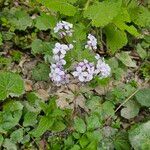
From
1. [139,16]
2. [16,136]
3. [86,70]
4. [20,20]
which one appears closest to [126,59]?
[139,16]

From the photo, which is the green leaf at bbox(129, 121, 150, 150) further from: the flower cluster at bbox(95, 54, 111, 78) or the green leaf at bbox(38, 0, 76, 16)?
the green leaf at bbox(38, 0, 76, 16)

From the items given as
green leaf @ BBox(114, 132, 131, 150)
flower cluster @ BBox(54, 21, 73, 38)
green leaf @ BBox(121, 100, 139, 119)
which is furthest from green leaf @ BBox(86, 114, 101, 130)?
flower cluster @ BBox(54, 21, 73, 38)

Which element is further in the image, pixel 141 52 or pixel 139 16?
pixel 141 52

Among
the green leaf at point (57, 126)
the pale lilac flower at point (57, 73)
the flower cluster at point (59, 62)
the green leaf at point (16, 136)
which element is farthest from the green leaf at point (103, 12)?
the green leaf at point (16, 136)

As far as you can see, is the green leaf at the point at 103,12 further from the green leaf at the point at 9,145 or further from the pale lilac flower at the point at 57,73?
the green leaf at the point at 9,145

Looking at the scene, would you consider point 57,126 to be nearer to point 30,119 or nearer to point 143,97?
point 30,119

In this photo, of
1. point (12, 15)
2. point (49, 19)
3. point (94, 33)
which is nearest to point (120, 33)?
point (94, 33)
